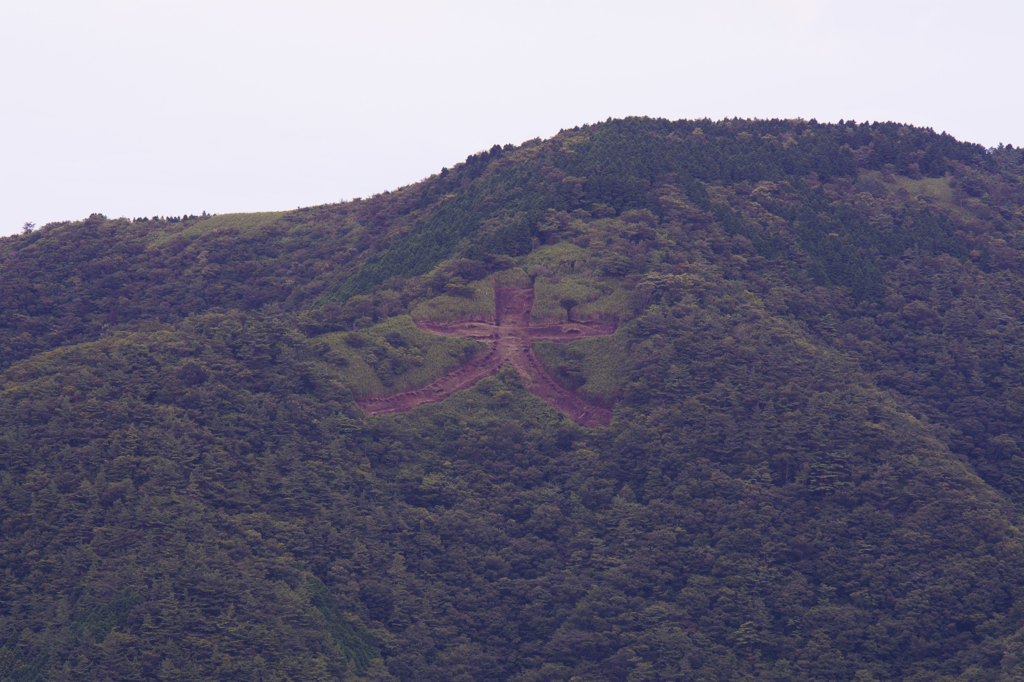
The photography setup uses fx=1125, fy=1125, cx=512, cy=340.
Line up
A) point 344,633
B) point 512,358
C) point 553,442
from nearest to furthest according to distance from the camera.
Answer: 1. point 344,633
2. point 553,442
3. point 512,358

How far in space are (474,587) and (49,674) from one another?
58.3 ft

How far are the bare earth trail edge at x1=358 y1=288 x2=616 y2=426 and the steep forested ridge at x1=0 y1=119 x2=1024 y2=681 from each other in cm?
67

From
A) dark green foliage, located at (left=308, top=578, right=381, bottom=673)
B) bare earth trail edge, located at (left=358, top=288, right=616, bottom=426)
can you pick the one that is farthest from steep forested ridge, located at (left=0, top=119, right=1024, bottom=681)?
bare earth trail edge, located at (left=358, top=288, right=616, bottom=426)

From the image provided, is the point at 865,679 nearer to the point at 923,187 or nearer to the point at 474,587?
the point at 474,587

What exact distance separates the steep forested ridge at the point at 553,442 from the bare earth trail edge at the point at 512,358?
2.18 feet

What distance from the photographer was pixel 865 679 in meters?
43.6

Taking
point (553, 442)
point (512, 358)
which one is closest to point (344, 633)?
point (553, 442)

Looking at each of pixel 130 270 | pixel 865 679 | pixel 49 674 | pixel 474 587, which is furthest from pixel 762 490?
pixel 130 270

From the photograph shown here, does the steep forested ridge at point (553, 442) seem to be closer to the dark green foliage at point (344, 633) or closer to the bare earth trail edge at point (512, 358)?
the dark green foliage at point (344, 633)

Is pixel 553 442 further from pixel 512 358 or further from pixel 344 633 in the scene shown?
pixel 344 633

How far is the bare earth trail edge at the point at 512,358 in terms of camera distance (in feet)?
187

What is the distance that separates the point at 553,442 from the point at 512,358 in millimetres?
5827

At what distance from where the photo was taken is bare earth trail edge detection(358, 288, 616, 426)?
57.1 m

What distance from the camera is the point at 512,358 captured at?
5891 centimetres
